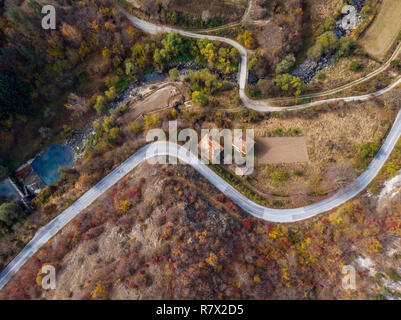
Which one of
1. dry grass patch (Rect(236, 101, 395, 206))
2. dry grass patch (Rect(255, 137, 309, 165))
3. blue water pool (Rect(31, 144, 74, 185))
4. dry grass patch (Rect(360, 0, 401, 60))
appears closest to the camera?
dry grass patch (Rect(236, 101, 395, 206))

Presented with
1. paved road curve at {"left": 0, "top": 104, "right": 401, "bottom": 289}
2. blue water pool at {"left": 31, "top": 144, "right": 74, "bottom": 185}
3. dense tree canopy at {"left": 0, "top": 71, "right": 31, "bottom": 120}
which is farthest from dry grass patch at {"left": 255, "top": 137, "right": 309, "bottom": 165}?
dense tree canopy at {"left": 0, "top": 71, "right": 31, "bottom": 120}

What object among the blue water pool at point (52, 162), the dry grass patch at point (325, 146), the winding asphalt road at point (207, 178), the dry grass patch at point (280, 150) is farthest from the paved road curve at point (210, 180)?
the blue water pool at point (52, 162)

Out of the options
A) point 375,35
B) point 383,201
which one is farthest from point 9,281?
point 375,35

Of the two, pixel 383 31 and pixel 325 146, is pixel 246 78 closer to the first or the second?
pixel 325 146

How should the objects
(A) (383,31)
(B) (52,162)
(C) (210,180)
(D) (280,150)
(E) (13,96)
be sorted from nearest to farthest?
(C) (210,180), (E) (13,96), (D) (280,150), (B) (52,162), (A) (383,31)

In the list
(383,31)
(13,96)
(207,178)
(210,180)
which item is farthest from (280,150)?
(13,96)

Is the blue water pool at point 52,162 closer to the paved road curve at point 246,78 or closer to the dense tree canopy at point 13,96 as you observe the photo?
the dense tree canopy at point 13,96

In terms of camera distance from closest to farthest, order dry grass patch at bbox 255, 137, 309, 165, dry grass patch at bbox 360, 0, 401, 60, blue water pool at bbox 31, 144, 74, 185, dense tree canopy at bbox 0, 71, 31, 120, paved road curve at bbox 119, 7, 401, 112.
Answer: dense tree canopy at bbox 0, 71, 31, 120, dry grass patch at bbox 255, 137, 309, 165, blue water pool at bbox 31, 144, 74, 185, paved road curve at bbox 119, 7, 401, 112, dry grass patch at bbox 360, 0, 401, 60

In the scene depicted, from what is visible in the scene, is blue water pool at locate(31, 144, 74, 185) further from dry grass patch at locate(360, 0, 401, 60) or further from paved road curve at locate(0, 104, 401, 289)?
dry grass patch at locate(360, 0, 401, 60)
